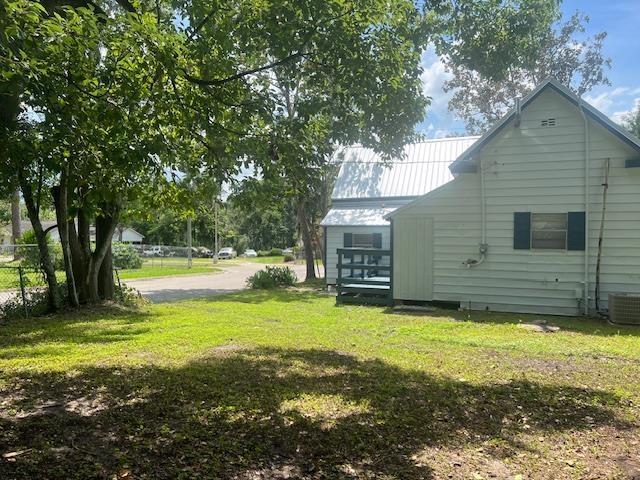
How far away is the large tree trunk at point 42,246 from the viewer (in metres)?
11.5

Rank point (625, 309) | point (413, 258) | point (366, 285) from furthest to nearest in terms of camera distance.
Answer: point (366, 285) → point (413, 258) → point (625, 309)

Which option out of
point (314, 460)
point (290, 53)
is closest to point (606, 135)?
point (290, 53)

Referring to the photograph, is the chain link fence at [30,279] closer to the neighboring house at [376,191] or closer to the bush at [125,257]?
the bush at [125,257]

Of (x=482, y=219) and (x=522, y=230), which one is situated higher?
(x=482, y=219)

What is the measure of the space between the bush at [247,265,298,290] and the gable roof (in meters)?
10.3

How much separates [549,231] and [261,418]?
9.58 metres

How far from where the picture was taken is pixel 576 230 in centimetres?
1165

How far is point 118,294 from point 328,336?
722cm

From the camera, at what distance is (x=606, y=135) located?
11414 mm

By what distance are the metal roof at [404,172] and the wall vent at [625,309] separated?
9.73 metres

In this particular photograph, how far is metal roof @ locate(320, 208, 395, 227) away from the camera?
19484mm

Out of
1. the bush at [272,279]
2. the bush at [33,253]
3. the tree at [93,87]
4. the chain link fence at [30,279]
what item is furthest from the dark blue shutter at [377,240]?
the tree at [93,87]

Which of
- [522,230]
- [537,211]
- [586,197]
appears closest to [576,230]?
[586,197]

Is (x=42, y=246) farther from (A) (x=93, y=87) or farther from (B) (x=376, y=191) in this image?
(B) (x=376, y=191)
